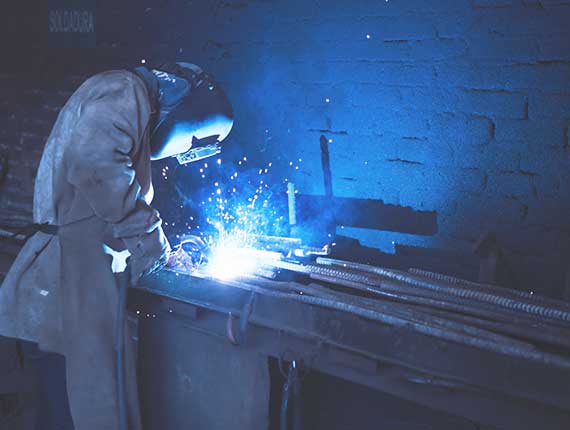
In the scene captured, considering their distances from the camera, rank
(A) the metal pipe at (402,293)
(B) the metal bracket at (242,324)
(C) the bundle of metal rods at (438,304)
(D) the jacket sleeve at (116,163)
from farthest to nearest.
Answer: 1. (D) the jacket sleeve at (116,163)
2. (B) the metal bracket at (242,324)
3. (A) the metal pipe at (402,293)
4. (C) the bundle of metal rods at (438,304)

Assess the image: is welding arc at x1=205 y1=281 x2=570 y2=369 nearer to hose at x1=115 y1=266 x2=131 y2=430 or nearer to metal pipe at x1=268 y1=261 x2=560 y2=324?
metal pipe at x1=268 y1=261 x2=560 y2=324

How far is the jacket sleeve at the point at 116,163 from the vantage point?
2703 mm

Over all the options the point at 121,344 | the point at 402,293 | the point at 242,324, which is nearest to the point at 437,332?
the point at 402,293

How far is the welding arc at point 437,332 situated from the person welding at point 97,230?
81 centimetres

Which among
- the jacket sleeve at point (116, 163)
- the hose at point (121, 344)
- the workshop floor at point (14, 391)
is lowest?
the workshop floor at point (14, 391)

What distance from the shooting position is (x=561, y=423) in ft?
6.37

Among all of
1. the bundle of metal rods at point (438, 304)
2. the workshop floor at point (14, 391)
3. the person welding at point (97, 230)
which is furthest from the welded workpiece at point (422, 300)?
→ the workshop floor at point (14, 391)

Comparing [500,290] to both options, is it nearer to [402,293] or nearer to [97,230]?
[402,293]

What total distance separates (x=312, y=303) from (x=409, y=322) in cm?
43

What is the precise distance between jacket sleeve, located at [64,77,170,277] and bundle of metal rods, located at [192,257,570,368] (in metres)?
0.53

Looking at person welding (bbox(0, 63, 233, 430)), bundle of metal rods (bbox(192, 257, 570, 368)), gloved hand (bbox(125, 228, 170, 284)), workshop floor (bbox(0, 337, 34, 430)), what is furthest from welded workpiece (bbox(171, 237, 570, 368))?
workshop floor (bbox(0, 337, 34, 430))

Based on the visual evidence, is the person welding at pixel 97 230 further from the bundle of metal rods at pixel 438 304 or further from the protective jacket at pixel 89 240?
the bundle of metal rods at pixel 438 304

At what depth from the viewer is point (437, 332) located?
2148 mm

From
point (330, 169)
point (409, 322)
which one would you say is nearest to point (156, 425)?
point (409, 322)
